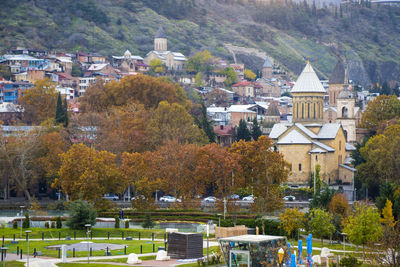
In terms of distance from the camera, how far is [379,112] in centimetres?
11300

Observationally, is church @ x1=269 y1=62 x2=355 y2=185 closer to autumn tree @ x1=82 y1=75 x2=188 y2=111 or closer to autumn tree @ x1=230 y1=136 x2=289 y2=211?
autumn tree @ x1=230 y1=136 x2=289 y2=211

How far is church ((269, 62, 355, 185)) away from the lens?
91.1m

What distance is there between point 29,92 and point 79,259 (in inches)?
2882

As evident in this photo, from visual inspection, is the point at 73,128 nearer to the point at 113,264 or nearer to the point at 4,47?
the point at 113,264

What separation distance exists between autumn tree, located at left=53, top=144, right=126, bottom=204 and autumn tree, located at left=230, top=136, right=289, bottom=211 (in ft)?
36.0

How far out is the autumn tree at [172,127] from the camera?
3551 inches

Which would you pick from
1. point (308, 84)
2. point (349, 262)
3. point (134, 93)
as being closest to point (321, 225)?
point (349, 262)

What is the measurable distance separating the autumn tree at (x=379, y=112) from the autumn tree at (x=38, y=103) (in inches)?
1680

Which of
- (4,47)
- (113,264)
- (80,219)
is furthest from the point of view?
(4,47)

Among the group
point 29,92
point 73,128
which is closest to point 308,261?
point 73,128

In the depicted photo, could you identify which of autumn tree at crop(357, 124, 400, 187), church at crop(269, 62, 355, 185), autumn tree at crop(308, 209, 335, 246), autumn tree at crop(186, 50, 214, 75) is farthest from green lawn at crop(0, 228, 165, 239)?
autumn tree at crop(186, 50, 214, 75)

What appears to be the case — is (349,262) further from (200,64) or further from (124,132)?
(200,64)

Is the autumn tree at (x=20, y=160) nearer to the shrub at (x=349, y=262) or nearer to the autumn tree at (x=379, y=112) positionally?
the shrub at (x=349, y=262)

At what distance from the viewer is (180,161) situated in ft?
250
